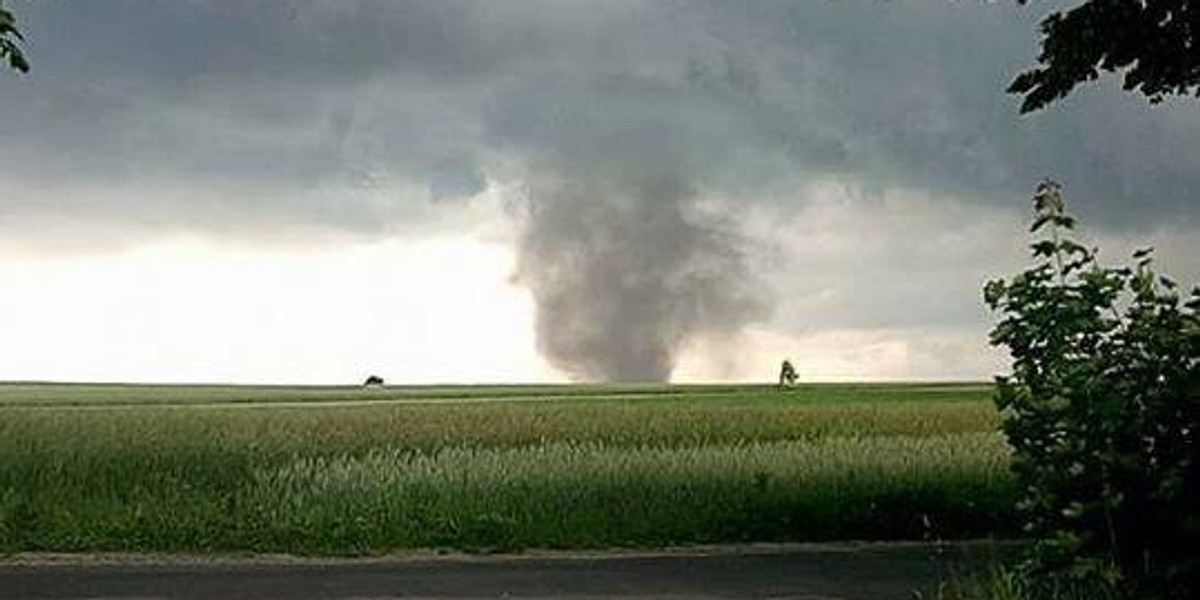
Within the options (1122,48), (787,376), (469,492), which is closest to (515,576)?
(469,492)

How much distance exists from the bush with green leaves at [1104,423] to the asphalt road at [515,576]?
3.03m

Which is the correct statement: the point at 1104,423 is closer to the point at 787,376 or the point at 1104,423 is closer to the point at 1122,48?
the point at 1122,48

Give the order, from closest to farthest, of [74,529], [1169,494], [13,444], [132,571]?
[1169,494], [132,571], [74,529], [13,444]

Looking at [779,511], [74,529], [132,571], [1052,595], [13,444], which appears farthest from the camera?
[13,444]

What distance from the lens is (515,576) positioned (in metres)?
16.7

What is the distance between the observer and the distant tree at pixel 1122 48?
20.2 m

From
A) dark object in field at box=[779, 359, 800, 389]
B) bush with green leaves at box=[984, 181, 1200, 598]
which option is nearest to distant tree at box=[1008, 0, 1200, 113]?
bush with green leaves at box=[984, 181, 1200, 598]

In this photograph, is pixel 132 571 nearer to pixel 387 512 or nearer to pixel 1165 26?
pixel 387 512

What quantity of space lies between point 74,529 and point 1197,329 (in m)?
14.9

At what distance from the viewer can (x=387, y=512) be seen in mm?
20641

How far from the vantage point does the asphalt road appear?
1520 cm

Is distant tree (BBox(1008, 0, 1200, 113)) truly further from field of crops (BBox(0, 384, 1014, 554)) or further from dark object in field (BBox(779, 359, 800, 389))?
dark object in field (BBox(779, 359, 800, 389))

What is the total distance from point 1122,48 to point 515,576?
11.2m

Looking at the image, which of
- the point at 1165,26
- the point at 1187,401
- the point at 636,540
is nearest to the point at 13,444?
the point at 636,540
